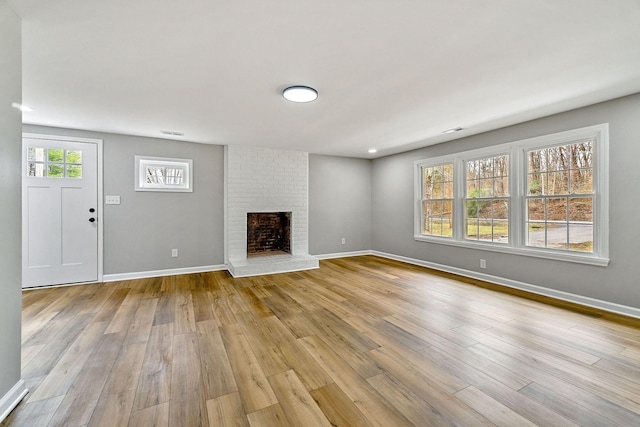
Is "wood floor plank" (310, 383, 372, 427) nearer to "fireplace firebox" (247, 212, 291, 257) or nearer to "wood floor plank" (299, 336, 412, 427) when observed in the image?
"wood floor plank" (299, 336, 412, 427)

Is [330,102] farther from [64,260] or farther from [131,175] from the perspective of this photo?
[64,260]

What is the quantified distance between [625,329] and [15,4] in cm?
522

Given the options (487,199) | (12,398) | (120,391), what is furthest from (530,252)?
(12,398)

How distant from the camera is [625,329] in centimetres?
242

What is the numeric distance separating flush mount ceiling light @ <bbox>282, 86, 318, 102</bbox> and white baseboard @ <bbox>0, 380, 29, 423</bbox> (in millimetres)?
2845

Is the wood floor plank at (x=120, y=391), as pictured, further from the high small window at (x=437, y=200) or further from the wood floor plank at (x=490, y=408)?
the high small window at (x=437, y=200)

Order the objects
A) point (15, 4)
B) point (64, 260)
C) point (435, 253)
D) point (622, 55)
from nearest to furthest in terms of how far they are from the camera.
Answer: point (15, 4) → point (622, 55) → point (64, 260) → point (435, 253)

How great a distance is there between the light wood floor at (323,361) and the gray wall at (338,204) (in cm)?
253

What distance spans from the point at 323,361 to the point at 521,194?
3560 millimetres

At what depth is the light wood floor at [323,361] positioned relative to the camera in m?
1.46

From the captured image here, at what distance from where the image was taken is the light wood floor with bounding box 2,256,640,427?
4.79ft

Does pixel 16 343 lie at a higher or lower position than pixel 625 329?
higher

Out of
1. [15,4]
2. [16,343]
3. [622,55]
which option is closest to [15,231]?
[16,343]

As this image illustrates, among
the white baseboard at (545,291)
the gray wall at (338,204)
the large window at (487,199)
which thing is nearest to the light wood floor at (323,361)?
the white baseboard at (545,291)
